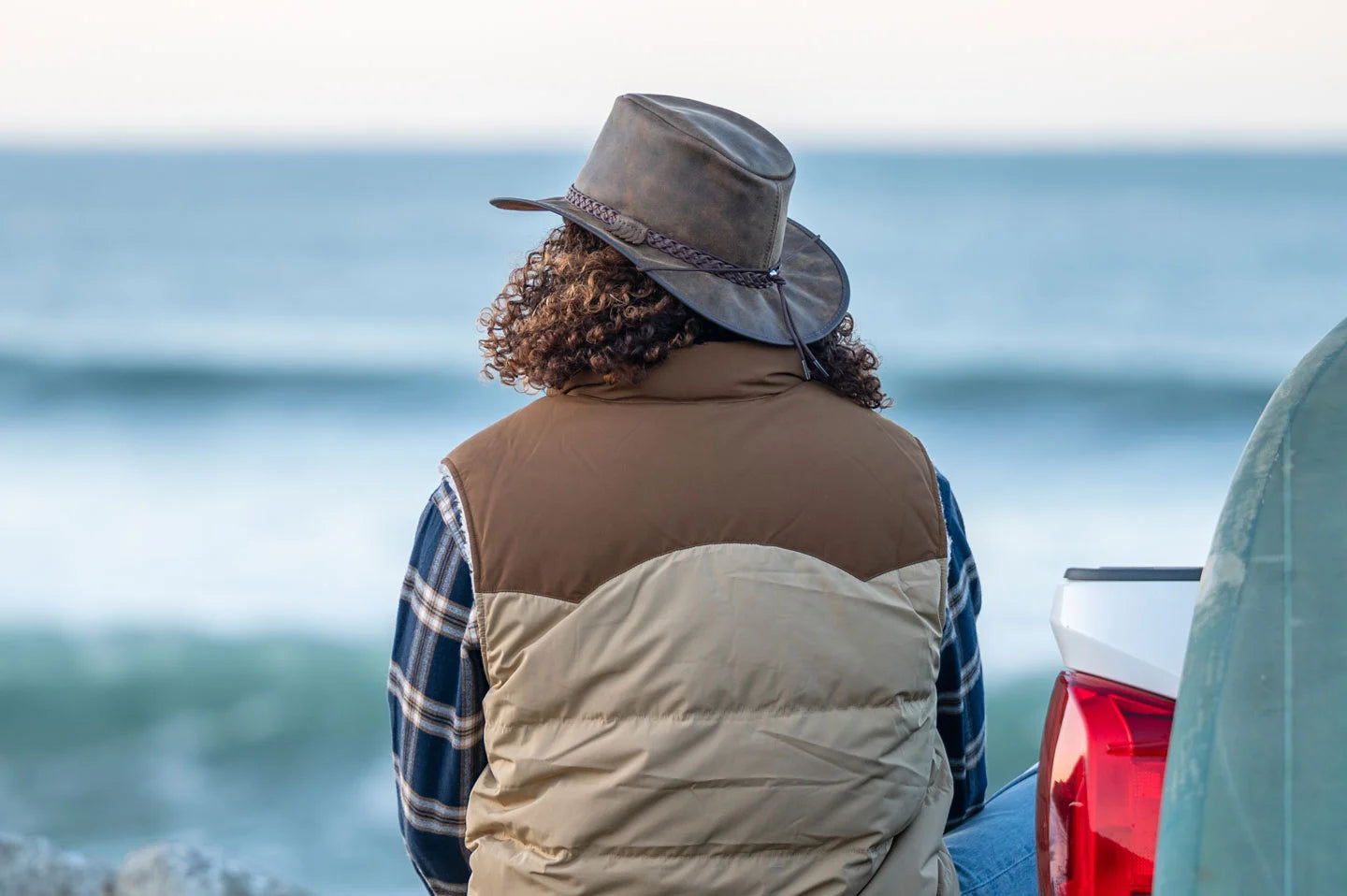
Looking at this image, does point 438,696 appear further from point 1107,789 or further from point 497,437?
point 1107,789

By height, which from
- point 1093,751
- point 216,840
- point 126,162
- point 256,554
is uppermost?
point 126,162

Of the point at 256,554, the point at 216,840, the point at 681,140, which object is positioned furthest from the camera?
the point at 256,554

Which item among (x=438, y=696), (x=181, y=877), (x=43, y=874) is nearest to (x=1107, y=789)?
(x=438, y=696)

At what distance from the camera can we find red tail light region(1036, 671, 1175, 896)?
1.18 meters

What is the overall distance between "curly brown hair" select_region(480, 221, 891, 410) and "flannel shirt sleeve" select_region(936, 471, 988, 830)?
0.68 feet

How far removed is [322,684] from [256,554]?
1.85 meters

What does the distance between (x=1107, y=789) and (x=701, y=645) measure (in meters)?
0.42

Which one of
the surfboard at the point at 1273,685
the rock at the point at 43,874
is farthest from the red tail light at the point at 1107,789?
the rock at the point at 43,874

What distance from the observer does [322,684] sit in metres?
6.62

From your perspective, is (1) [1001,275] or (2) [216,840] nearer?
(2) [216,840]

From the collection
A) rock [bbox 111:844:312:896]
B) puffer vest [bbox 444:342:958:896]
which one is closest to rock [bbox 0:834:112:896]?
rock [bbox 111:844:312:896]

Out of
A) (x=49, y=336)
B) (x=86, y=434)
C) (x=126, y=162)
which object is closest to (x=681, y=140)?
(x=86, y=434)

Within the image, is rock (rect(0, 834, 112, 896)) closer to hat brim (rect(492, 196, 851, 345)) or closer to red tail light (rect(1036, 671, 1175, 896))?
hat brim (rect(492, 196, 851, 345))

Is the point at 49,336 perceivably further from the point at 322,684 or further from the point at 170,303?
the point at 322,684
